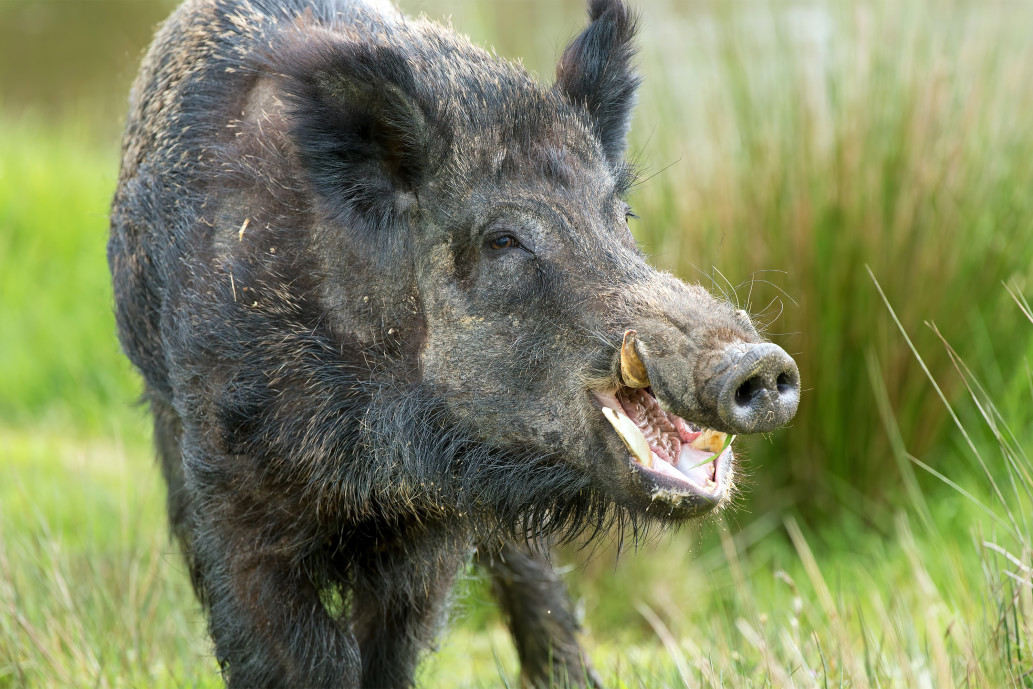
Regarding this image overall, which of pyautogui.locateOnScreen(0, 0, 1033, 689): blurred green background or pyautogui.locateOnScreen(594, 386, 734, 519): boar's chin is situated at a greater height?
pyautogui.locateOnScreen(594, 386, 734, 519): boar's chin

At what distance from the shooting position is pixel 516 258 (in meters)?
3.41

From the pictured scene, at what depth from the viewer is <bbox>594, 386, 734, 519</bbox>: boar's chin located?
9.87 feet

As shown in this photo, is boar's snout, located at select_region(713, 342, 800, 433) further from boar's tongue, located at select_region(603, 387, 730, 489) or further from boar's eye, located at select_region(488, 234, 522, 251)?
boar's eye, located at select_region(488, 234, 522, 251)

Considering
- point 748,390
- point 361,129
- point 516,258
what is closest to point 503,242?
point 516,258

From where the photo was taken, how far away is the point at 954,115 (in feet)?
20.0

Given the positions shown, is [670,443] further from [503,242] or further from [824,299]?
[824,299]

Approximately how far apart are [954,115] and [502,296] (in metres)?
3.51

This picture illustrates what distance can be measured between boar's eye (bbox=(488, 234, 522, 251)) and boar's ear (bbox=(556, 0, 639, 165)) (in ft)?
2.03

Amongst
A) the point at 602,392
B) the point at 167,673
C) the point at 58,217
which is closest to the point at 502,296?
the point at 602,392

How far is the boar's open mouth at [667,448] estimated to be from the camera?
3021 millimetres

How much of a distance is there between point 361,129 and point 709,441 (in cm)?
133

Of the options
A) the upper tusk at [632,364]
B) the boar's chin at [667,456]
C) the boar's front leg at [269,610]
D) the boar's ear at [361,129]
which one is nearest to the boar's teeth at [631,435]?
the boar's chin at [667,456]

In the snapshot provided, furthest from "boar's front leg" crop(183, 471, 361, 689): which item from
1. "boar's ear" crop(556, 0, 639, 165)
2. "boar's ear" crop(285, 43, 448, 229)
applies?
"boar's ear" crop(556, 0, 639, 165)

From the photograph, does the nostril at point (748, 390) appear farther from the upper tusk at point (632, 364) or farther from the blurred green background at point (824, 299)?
the blurred green background at point (824, 299)
